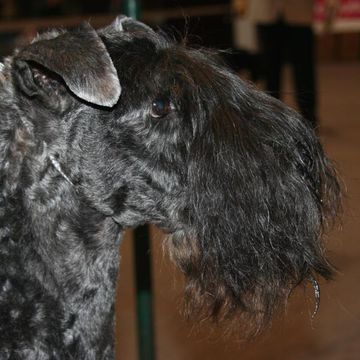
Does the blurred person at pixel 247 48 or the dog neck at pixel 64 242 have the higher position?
the dog neck at pixel 64 242

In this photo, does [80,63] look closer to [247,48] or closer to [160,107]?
[160,107]

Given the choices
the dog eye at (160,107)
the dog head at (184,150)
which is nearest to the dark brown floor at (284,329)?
the dog head at (184,150)

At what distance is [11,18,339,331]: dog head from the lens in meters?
2.24

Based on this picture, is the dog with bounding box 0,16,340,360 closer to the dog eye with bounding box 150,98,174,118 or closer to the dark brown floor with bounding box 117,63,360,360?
the dog eye with bounding box 150,98,174,118

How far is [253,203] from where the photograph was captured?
7.66ft

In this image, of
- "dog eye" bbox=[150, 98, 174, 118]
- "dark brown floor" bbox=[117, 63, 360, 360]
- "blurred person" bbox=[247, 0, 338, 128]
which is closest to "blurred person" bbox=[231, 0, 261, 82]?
"blurred person" bbox=[247, 0, 338, 128]

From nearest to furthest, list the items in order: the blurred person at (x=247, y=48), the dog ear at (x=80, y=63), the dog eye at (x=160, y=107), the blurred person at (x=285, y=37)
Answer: the dog ear at (x=80, y=63)
the dog eye at (x=160, y=107)
the blurred person at (x=285, y=37)
the blurred person at (x=247, y=48)

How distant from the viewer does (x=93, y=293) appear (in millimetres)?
2375

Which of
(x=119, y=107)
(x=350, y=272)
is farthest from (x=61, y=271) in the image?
(x=350, y=272)

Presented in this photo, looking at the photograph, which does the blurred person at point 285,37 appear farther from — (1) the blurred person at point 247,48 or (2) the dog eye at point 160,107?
(2) the dog eye at point 160,107

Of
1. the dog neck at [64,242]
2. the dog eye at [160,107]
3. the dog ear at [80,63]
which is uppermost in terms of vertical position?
the dog ear at [80,63]

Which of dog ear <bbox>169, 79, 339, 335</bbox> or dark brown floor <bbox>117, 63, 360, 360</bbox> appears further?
dark brown floor <bbox>117, 63, 360, 360</bbox>

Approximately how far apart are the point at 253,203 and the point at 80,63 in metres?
0.66

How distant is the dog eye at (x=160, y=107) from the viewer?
7.31ft
